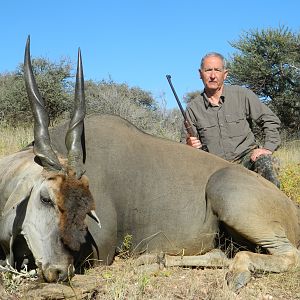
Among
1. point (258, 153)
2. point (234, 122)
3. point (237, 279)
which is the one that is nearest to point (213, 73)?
point (234, 122)

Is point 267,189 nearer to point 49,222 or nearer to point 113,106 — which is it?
point 49,222

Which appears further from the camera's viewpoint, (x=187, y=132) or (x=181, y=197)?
(x=187, y=132)

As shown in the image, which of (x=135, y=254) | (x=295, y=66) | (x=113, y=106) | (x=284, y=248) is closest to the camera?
(x=284, y=248)

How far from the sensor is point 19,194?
3.76 m

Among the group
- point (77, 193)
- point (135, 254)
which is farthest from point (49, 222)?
point (135, 254)

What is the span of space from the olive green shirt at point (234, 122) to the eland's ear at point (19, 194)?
8.31ft

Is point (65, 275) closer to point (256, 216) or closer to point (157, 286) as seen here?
point (157, 286)

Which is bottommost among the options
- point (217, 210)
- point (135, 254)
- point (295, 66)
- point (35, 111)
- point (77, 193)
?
point (135, 254)

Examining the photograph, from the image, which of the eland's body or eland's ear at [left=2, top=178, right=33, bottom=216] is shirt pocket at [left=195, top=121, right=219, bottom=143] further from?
eland's ear at [left=2, top=178, right=33, bottom=216]

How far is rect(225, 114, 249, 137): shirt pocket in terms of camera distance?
5.67m

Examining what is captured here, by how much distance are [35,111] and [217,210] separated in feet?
5.35

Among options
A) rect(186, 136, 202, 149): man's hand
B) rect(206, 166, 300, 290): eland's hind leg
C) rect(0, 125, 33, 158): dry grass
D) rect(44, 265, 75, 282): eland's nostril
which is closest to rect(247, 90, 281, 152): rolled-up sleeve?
rect(186, 136, 202, 149): man's hand

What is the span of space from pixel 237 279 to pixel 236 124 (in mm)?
2342

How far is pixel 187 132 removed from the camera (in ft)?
19.7
